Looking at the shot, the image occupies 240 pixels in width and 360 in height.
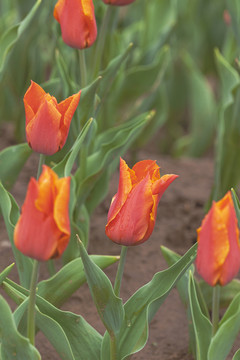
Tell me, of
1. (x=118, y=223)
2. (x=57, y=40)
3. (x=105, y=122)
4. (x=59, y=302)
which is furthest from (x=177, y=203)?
(x=118, y=223)

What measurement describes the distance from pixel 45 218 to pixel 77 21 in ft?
2.16

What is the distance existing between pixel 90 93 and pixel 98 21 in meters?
0.54

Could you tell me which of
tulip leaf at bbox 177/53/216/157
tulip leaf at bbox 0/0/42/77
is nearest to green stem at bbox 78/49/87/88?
tulip leaf at bbox 0/0/42/77

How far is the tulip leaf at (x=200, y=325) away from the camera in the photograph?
1446 millimetres

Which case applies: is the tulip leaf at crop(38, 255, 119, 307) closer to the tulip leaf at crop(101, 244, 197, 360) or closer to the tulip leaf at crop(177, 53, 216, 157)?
the tulip leaf at crop(101, 244, 197, 360)

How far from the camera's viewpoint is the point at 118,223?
133 cm

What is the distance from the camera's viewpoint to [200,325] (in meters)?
1.47

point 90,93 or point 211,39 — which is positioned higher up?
point 90,93

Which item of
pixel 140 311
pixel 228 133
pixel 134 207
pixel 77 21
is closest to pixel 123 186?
pixel 134 207

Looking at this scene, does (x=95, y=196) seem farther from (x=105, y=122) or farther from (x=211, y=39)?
(x=211, y=39)

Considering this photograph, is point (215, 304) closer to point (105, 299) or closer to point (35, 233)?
point (105, 299)

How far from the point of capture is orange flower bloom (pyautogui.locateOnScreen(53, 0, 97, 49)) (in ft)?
5.50

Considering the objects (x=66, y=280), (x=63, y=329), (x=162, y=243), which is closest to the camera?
(x=63, y=329)

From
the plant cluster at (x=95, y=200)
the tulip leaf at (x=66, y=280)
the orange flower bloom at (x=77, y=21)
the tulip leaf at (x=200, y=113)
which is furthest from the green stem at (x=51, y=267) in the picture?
the tulip leaf at (x=200, y=113)
